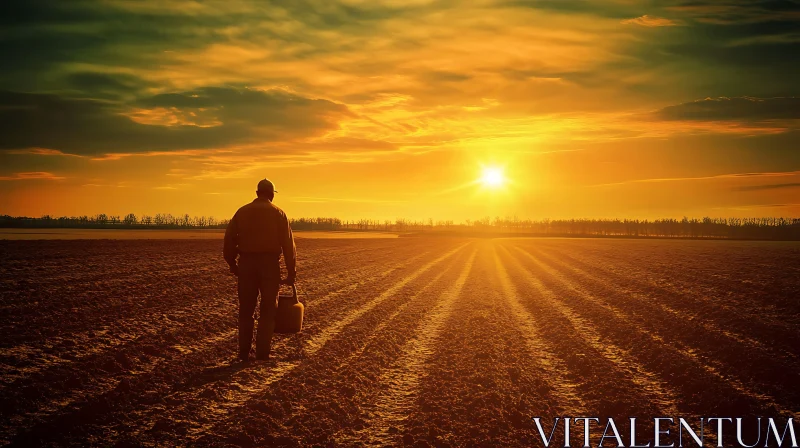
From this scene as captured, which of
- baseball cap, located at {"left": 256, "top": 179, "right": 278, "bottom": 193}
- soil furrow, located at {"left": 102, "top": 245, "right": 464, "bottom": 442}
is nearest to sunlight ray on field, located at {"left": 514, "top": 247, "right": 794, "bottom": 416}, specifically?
soil furrow, located at {"left": 102, "top": 245, "right": 464, "bottom": 442}

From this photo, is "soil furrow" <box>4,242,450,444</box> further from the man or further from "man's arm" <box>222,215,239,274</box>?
"man's arm" <box>222,215,239,274</box>

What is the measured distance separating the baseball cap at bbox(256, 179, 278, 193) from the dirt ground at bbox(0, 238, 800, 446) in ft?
10.1

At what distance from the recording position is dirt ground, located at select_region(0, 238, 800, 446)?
267 inches

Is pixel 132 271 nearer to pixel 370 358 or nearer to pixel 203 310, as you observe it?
pixel 203 310

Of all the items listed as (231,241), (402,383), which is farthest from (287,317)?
(402,383)

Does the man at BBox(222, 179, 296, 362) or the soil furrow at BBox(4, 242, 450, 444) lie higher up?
the man at BBox(222, 179, 296, 362)

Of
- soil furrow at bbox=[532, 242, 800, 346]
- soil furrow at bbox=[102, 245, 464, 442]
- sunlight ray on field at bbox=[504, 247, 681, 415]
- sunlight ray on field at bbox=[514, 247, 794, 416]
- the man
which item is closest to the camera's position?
soil furrow at bbox=[102, 245, 464, 442]

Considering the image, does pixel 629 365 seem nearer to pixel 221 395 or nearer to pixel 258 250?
pixel 258 250

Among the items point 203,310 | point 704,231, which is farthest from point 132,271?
point 704,231

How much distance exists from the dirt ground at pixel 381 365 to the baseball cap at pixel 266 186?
307 cm

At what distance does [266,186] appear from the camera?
9664 millimetres

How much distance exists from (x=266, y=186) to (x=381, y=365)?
3.76 meters

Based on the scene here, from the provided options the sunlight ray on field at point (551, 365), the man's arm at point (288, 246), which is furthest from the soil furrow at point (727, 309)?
the man's arm at point (288, 246)

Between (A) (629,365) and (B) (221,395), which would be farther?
(A) (629,365)
